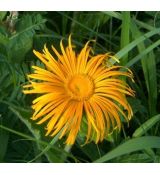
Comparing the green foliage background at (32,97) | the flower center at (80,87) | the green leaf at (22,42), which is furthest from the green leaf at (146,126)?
the green leaf at (22,42)

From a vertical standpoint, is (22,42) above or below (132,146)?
above

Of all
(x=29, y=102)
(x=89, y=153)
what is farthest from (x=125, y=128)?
(x=29, y=102)

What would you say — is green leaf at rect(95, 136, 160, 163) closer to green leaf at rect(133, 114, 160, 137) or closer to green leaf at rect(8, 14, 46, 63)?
green leaf at rect(133, 114, 160, 137)

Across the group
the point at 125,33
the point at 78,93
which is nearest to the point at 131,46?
the point at 125,33

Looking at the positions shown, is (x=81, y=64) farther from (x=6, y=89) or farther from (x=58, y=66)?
(x=6, y=89)

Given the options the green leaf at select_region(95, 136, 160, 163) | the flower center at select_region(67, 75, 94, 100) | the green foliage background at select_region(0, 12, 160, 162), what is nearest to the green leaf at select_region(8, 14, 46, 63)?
the green foliage background at select_region(0, 12, 160, 162)

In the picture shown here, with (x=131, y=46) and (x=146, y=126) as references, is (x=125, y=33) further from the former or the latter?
(x=146, y=126)
